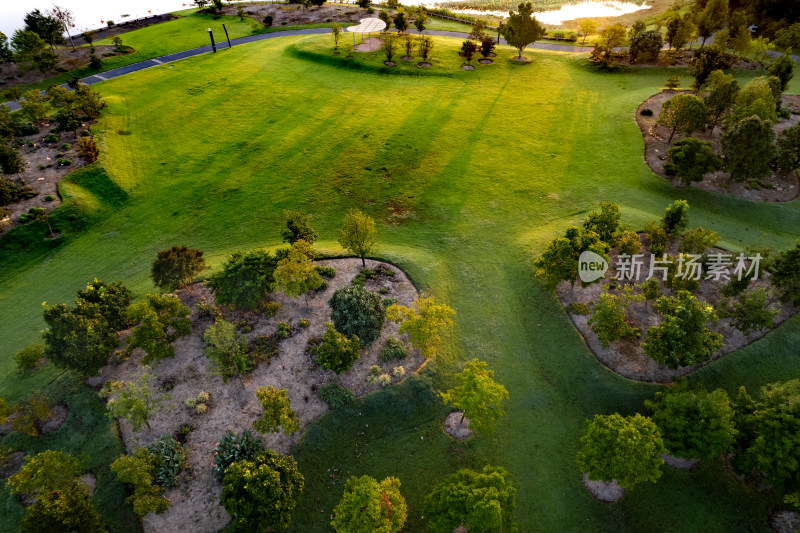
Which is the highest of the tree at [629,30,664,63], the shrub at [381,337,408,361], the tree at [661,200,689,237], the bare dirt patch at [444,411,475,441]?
the tree at [629,30,664,63]

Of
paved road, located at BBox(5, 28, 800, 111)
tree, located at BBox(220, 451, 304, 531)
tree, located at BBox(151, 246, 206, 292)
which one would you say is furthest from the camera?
paved road, located at BBox(5, 28, 800, 111)

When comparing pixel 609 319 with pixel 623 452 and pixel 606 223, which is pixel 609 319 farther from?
pixel 606 223

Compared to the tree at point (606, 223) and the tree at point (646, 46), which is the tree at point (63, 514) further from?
the tree at point (646, 46)

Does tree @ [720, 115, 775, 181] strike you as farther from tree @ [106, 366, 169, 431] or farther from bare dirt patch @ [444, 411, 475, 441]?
tree @ [106, 366, 169, 431]

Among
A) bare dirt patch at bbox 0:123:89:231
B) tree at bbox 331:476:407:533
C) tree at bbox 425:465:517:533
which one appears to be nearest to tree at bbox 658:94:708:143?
tree at bbox 425:465:517:533

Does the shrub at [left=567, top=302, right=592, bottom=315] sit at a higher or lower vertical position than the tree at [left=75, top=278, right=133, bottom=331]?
lower

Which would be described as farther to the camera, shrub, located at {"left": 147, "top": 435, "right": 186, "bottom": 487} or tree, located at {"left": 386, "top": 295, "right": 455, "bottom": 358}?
tree, located at {"left": 386, "top": 295, "right": 455, "bottom": 358}

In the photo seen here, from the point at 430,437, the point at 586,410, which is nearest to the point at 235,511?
the point at 430,437

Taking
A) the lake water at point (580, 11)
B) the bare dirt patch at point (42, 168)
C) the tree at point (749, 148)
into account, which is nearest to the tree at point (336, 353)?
the bare dirt patch at point (42, 168)

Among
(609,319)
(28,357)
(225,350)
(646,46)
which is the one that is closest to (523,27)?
(646,46)
